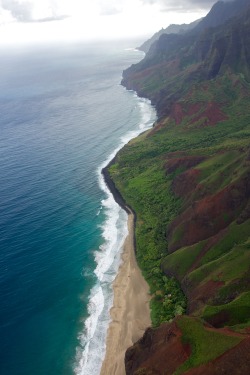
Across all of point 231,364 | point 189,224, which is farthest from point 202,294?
point 189,224

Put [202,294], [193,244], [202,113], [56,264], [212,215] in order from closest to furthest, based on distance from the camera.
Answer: [202,294] → [193,244] → [212,215] → [56,264] → [202,113]

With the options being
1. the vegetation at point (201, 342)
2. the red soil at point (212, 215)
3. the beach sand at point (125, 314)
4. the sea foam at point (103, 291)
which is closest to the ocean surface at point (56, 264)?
the sea foam at point (103, 291)

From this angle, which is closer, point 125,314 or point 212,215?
point 125,314

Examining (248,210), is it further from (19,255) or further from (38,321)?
(19,255)

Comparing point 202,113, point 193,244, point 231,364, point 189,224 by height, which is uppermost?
point 202,113

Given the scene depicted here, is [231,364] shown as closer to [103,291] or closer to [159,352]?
[159,352]

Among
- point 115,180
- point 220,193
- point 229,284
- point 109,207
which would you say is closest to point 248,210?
point 220,193

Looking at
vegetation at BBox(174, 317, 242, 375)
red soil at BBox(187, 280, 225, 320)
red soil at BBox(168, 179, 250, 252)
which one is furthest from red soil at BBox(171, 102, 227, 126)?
vegetation at BBox(174, 317, 242, 375)
